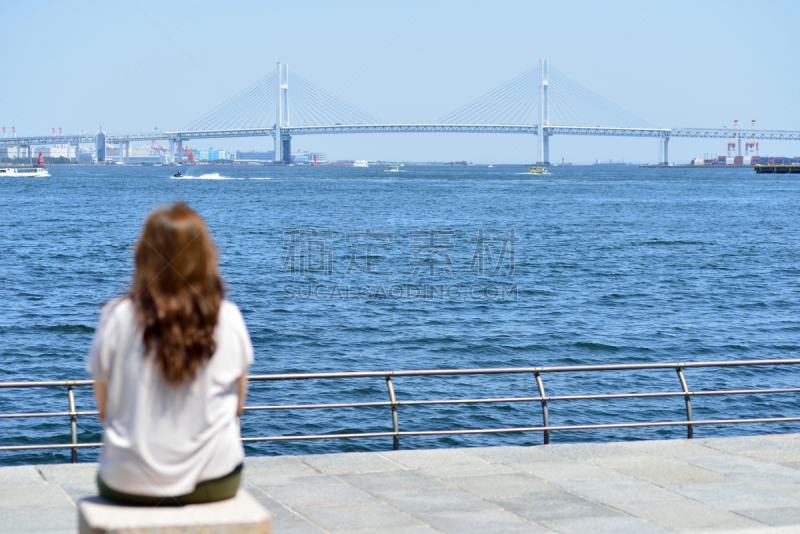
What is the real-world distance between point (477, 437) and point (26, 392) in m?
9.17

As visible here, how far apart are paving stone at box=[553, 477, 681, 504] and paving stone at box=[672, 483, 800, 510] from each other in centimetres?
19

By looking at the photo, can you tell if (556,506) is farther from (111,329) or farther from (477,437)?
(477,437)

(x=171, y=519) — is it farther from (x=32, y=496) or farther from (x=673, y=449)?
(x=673, y=449)

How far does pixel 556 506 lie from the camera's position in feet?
21.4

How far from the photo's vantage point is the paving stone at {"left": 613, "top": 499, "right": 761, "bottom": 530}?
19.9 ft

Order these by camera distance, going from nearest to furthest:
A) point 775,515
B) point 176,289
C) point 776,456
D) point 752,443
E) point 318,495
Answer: point 176,289
point 775,515
point 318,495
point 776,456
point 752,443

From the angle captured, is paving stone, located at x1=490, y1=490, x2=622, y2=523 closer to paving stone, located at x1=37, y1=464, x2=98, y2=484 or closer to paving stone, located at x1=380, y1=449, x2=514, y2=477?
paving stone, located at x1=380, y1=449, x2=514, y2=477

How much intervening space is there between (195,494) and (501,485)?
4306 mm

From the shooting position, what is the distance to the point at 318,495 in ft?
22.2

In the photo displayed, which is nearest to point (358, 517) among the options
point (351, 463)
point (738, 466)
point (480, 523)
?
point (480, 523)

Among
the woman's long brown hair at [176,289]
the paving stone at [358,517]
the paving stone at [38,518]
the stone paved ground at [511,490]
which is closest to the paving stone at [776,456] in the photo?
the stone paved ground at [511,490]

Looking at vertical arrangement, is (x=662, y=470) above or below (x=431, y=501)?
below

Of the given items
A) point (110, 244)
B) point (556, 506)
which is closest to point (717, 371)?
point (556, 506)

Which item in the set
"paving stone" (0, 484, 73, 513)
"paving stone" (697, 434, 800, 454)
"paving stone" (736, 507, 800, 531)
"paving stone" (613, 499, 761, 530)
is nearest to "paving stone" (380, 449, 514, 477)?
"paving stone" (613, 499, 761, 530)
